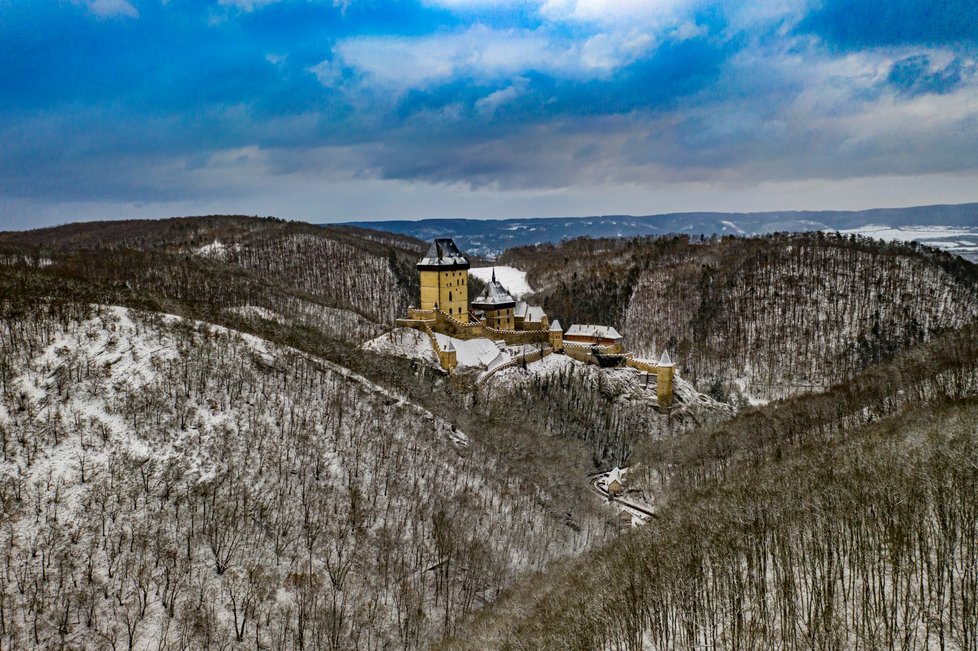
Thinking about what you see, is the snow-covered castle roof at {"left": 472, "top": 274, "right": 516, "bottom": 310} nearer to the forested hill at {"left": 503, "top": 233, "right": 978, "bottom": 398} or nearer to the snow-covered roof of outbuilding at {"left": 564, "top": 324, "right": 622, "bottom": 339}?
the snow-covered roof of outbuilding at {"left": 564, "top": 324, "right": 622, "bottom": 339}

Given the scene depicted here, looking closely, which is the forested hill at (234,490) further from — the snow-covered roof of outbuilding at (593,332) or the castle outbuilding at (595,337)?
the snow-covered roof of outbuilding at (593,332)

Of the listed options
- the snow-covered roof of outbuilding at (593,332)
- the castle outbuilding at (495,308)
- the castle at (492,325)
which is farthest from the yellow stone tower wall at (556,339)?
the castle outbuilding at (495,308)

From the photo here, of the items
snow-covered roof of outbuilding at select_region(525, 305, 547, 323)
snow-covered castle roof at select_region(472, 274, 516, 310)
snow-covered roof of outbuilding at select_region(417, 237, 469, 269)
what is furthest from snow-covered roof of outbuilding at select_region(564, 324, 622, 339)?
snow-covered roof of outbuilding at select_region(417, 237, 469, 269)

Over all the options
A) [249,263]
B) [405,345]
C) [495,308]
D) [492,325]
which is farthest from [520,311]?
[249,263]

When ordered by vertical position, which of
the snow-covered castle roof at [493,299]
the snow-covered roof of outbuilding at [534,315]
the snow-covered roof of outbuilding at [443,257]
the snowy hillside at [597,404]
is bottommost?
the snowy hillside at [597,404]

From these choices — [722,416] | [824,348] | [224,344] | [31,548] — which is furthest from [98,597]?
[824,348]

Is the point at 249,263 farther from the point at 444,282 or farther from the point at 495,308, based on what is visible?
the point at 495,308
